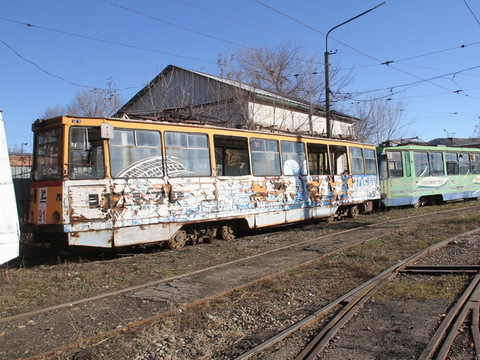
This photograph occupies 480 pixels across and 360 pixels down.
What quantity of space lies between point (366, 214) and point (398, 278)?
11248 millimetres

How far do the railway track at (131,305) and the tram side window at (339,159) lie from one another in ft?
21.3

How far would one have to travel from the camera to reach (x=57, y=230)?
7.80 meters

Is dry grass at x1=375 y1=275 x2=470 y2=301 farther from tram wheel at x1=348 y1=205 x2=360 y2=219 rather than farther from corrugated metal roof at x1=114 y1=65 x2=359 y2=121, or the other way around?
corrugated metal roof at x1=114 y1=65 x2=359 y2=121

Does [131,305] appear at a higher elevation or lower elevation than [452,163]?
lower

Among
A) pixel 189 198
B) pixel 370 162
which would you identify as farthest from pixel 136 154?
pixel 370 162

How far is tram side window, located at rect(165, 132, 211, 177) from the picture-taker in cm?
941

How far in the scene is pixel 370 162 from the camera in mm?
16797

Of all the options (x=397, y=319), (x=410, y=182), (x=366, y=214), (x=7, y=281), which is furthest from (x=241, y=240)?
(x=410, y=182)

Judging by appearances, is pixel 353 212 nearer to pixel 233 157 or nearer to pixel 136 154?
pixel 233 157

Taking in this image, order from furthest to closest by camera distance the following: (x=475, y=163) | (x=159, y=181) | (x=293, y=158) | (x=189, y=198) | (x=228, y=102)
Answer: (x=475, y=163) → (x=228, y=102) → (x=293, y=158) → (x=189, y=198) → (x=159, y=181)

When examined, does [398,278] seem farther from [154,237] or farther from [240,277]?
[154,237]

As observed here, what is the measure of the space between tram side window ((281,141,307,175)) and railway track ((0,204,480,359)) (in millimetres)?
4134

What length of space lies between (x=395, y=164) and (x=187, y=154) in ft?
39.2

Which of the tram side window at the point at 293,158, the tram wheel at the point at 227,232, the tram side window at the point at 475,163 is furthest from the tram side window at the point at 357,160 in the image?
the tram side window at the point at 475,163
